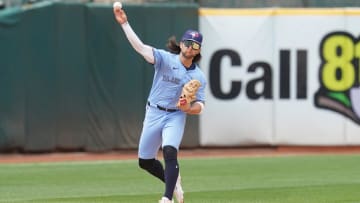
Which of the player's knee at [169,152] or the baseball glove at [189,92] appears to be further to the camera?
the player's knee at [169,152]

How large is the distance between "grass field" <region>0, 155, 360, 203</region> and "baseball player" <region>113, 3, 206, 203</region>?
3.60 ft

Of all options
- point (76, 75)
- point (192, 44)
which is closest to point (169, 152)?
point (192, 44)

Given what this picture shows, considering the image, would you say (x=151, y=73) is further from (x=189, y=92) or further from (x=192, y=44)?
(x=189, y=92)

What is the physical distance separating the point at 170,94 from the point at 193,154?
8870mm

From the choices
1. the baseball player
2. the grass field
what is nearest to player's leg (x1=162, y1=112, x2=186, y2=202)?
the baseball player

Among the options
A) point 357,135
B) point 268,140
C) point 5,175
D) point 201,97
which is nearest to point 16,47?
point 5,175

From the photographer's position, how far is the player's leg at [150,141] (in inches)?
367

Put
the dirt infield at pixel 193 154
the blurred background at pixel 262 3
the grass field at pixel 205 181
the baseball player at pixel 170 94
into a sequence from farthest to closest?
the blurred background at pixel 262 3, the dirt infield at pixel 193 154, the grass field at pixel 205 181, the baseball player at pixel 170 94

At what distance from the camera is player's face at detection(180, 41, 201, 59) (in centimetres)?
907

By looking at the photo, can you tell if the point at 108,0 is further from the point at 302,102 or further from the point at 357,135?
the point at 357,135

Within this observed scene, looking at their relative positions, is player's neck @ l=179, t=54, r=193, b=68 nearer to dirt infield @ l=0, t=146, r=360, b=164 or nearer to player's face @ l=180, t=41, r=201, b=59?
player's face @ l=180, t=41, r=201, b=59

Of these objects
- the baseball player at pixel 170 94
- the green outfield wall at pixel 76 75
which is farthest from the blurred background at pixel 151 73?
the baseball player at pixel 170 94

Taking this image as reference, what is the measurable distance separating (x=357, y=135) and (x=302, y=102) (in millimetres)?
1256

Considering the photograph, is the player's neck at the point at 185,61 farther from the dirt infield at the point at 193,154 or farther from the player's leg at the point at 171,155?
the dirt infield at the point at 193,154
